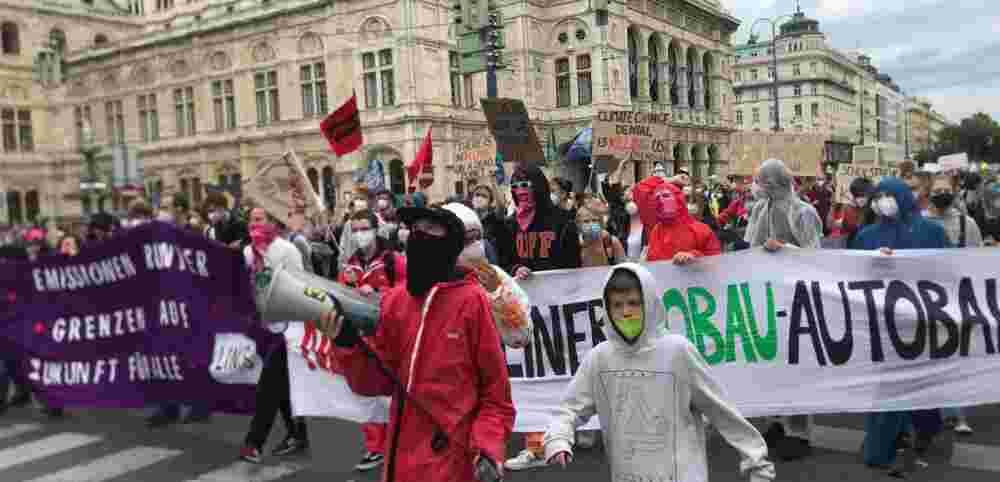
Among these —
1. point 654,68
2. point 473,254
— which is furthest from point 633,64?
point 473,254

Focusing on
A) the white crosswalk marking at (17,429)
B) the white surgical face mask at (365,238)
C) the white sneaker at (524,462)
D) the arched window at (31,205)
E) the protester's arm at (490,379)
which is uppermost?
the arched window at (31,205)

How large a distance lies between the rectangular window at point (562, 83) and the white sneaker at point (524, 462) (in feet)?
116

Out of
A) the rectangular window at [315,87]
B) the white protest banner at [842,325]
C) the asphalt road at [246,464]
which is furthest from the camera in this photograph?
the rectangular window at [315,87]

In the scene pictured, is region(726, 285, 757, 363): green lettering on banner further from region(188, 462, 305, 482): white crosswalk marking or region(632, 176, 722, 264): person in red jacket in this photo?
region(188, 462, 305, 482): white crosswalk marking

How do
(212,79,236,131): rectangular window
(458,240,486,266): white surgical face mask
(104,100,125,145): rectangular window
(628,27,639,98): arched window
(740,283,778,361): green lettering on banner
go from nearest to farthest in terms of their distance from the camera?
(458,240,486,266): white surgical face mask, (740,283,778,361): green lettering on banner, (212,79,236,131): rectangular window, (628,27,639,98): arched window, (104,100,125,145): rectangular window

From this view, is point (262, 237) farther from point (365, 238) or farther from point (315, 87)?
point (315, 87)

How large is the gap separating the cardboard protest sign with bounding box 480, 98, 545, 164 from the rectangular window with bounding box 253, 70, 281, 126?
30.7 m

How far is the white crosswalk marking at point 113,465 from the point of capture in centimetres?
617

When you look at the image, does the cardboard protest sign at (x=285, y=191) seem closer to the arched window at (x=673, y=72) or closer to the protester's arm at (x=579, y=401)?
the protester's arm at (x=579, y=401)

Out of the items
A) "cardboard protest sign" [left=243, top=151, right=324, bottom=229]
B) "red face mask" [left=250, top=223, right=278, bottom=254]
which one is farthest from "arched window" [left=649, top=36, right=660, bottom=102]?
"red face mask" [left=250, top=223, right=278, bottom=254]

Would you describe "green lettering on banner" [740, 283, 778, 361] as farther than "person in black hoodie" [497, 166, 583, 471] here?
No

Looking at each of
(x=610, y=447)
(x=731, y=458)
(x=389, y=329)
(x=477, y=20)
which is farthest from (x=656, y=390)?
(x=477, y=20)

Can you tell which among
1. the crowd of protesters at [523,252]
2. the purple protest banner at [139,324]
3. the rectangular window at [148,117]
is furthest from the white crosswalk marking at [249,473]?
the rectangular window at [148,117]

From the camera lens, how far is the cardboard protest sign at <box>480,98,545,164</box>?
11.7 m
